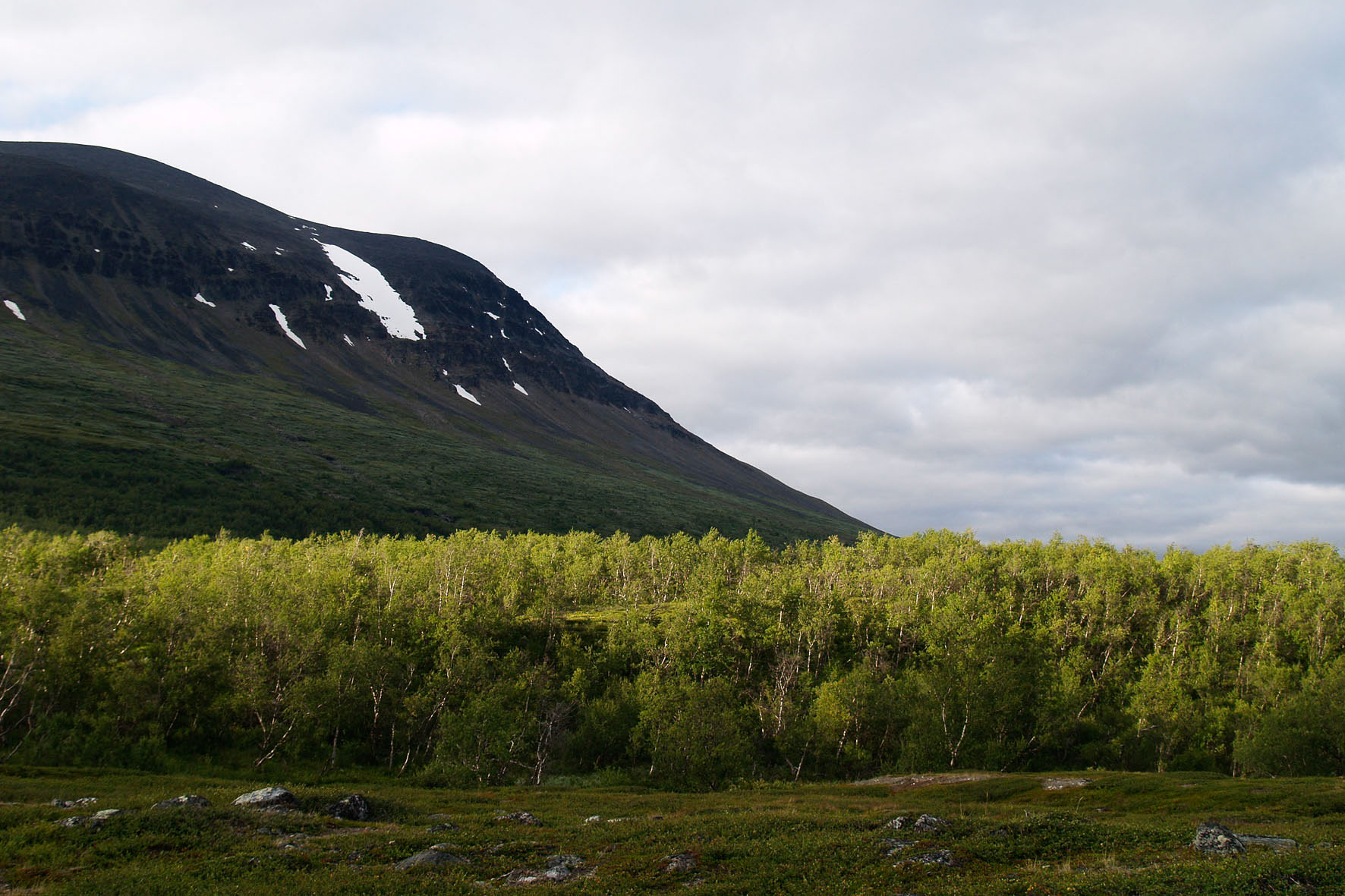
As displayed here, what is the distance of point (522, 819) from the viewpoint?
4825cm

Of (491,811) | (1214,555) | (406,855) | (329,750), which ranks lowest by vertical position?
(329,750)

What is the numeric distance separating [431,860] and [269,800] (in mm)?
17505

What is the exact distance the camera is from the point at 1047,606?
131 m

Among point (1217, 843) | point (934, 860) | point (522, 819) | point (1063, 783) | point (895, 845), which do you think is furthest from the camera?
point (1063, 783)

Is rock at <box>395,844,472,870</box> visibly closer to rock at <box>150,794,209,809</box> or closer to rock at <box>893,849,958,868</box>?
rock at <box>150,794,209,809</box>

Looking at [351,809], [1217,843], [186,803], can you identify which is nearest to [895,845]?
[1217,843]

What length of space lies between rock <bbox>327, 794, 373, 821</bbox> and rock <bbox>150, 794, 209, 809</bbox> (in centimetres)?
719

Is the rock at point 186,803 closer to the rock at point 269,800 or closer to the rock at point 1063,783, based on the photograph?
the rock at point 269,800

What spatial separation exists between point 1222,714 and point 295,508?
664 feet

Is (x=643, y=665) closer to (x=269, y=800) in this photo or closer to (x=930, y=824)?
(x=269, y=800)

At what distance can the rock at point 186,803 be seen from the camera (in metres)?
39.6

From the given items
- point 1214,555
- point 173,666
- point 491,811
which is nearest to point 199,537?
point 173,666

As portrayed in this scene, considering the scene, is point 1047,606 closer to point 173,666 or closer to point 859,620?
point 859,620

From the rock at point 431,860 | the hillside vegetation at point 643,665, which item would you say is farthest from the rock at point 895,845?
the hillside vegetation at point 643,665
